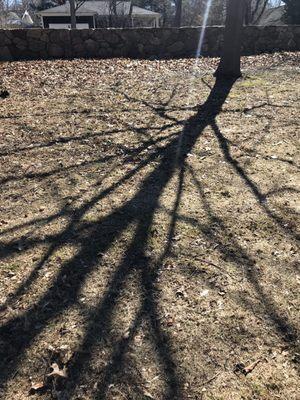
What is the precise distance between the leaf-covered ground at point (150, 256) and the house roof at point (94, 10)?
26501 mm

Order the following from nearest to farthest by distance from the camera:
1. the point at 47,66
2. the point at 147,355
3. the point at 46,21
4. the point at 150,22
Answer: the point at 147,355 < the point at 47,66 < the point at 46,21 < the point at 150,22

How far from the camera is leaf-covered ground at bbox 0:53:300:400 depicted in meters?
2.27

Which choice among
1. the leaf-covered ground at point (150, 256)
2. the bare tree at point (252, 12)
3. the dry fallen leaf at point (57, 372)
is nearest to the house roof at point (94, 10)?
the bare tree at point (252, 12)

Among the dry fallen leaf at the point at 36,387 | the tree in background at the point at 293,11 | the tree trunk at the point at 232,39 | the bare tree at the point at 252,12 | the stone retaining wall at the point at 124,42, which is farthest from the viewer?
the bare tree at the point at 252,12

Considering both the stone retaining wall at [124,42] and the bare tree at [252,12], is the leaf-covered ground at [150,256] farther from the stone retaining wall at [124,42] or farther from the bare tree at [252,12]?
the bare tree at [252,12]

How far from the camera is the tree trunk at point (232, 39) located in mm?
8203

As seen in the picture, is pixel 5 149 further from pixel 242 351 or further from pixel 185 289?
pixel 242 351

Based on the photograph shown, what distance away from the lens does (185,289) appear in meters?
2.82

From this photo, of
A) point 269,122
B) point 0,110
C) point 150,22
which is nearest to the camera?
point 269,122

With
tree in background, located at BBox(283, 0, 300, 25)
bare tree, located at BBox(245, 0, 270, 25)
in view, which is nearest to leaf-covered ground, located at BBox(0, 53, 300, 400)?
tree in background, located at BBox(283, 0, 300, 25)

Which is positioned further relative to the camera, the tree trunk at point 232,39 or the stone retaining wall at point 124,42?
the stone retaining wall at point 124,42

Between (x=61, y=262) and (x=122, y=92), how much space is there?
206 inches

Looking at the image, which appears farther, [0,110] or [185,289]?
[0,110]

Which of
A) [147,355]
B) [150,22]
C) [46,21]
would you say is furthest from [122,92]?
[150,22]
